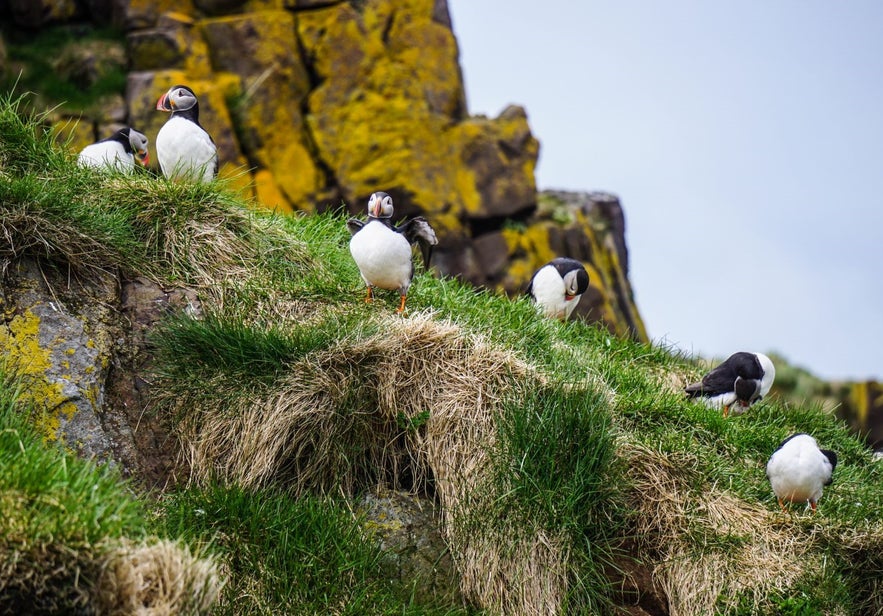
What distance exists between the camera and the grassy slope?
4527 millimetres

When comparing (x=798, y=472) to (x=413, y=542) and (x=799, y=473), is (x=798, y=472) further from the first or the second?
(x=413, y=542)

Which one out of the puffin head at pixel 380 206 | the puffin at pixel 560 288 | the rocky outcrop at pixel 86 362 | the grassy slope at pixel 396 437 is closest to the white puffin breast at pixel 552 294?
the puffin at pixel 560 288

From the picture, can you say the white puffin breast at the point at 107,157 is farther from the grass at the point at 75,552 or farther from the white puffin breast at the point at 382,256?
the grass at the point at 75,552

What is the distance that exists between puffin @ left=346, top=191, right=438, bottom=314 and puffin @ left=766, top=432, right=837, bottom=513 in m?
2.17

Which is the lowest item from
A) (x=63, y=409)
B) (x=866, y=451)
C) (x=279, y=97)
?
(x=866, y=451)

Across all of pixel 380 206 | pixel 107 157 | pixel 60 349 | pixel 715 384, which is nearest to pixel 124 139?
pixel 107 157

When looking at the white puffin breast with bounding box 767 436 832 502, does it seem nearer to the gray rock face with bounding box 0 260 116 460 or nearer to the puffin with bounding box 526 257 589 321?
the puffin with bounding box 526 257 589 321

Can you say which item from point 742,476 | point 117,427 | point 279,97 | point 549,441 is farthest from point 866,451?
point 279,97

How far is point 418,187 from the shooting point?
13.5 meters

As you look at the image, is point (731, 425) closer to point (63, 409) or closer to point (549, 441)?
point (549, 441)

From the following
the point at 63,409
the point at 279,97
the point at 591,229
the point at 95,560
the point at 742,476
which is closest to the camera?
the point at 95,560

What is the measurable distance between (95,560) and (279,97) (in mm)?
10801

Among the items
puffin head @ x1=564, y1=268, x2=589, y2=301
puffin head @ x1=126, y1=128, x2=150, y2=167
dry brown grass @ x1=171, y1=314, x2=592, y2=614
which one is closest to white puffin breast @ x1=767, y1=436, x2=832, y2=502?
dry brown grass @ x1=171, y1=314, x2=592, y2=614

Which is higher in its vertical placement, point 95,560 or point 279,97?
point 279,97
